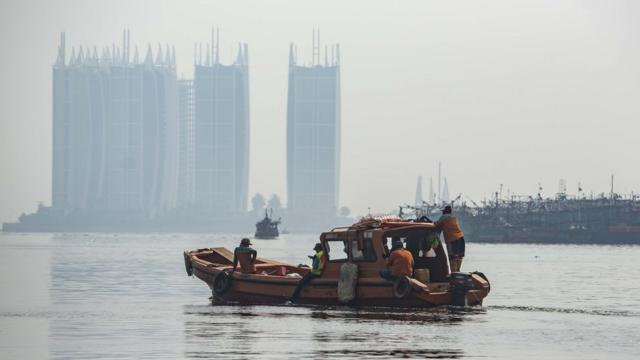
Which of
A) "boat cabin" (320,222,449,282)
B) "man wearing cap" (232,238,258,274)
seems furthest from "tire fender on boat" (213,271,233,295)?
"boat cabin" (320,222,449,282)

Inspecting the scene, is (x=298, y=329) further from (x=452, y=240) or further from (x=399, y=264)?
(x=452, y=240)

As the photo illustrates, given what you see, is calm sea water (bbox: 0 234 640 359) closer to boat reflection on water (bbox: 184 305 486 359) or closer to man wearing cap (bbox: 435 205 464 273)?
boat reflection on water (bbox: 184 305 486 359)

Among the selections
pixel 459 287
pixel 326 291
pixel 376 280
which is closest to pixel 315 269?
pixel 326 291

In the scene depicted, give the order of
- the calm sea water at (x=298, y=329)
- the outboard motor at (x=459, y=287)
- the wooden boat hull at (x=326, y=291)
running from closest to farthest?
the calm sea water at (x=298, y=329), the wooden boat hull at (x=326, y=291), the outboard motor at (x=459, y=287)

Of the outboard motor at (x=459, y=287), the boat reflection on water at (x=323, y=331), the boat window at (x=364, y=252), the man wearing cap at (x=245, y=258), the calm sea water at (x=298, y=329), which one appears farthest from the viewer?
the man wearing cap at (x=245, y=258)

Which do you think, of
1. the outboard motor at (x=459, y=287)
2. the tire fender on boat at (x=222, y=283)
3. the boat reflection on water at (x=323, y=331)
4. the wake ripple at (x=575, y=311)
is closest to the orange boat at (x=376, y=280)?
the outboard motor at (x=459, y=287)

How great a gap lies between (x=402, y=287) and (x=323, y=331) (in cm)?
557

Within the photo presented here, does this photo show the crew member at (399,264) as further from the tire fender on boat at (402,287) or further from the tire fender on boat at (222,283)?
the tire fender on boat at (222,283)

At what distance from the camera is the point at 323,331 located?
3834 centimetres

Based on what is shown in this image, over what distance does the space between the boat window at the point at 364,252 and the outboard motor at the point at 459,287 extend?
2615 millimetres

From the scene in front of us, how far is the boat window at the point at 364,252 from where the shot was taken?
44.3 m

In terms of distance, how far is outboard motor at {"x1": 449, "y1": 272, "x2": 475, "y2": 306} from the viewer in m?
43.8

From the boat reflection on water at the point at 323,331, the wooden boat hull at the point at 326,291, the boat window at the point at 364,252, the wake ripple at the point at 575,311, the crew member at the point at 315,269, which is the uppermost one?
the boat window at the point at 364,252

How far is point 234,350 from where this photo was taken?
A: 3378 centimetres
